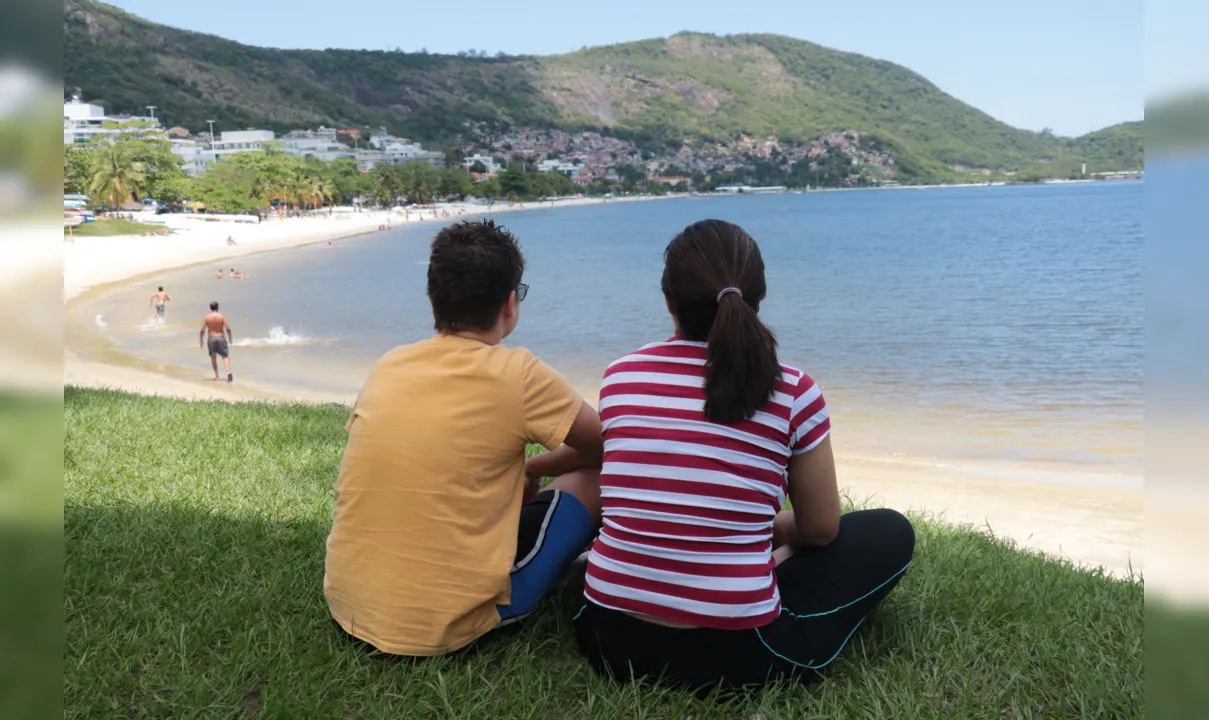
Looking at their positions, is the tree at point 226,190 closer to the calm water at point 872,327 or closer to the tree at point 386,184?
the tree at point 386,184

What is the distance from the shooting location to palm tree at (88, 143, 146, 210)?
61.5 m

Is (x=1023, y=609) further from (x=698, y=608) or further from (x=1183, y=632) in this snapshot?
(x=1183, y=632)

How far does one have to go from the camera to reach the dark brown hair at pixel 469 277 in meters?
2.42

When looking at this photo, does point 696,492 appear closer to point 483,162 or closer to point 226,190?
point 226,190

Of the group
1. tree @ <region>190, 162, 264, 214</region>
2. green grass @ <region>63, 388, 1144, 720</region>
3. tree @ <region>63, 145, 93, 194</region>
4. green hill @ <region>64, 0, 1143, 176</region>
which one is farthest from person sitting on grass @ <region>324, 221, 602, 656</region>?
green hill @ <region>64, 0, 1143, 176</region>

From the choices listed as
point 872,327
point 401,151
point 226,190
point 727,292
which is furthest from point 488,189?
point 727,292

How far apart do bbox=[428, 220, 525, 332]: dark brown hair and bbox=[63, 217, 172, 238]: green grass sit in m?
50.4

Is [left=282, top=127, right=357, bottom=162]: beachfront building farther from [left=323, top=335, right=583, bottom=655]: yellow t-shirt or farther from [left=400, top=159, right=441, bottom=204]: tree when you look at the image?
[left=323, top=335, right=583, bottom=655]: yellow t-shirt

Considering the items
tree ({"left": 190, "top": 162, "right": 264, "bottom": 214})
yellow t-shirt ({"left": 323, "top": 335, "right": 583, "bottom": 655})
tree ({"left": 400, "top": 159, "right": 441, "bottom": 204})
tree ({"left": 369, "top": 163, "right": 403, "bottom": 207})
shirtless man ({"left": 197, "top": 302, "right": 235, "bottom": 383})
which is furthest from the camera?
tree ({"left": 400, "top": 159, "right": 441, "bottom": 204})

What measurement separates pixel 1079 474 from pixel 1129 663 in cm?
653

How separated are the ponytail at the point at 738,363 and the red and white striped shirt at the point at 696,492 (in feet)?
0.13

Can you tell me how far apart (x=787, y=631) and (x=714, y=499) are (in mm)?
423

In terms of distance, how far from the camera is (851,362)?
55.0ft

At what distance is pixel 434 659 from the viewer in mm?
2363
